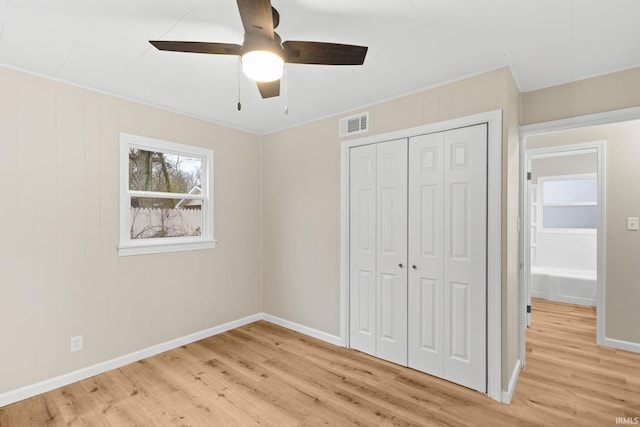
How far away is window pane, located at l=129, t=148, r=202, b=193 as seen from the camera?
10.1 feet

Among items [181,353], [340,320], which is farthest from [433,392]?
[181,353]

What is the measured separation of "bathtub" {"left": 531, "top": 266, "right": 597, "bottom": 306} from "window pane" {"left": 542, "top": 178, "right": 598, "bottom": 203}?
1226mm

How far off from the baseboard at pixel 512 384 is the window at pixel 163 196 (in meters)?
3.13

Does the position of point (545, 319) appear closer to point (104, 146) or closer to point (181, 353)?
point (181, 353)

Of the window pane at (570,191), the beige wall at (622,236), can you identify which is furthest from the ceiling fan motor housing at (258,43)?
the window pane at (570,191)

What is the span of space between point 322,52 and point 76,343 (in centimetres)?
304

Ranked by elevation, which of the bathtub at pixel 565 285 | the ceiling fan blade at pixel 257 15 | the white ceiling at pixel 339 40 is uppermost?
the white ceiling at pixel 339 40

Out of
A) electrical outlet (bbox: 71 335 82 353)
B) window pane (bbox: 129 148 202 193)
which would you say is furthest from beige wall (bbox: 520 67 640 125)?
electrical outlet (bbox: 71 335 82 353)

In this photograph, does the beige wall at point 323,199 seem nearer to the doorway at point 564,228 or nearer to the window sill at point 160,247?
the window sill at point 160,247

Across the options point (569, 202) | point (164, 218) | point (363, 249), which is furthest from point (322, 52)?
point (569, 202)

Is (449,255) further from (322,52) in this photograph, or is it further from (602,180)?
(602,180)

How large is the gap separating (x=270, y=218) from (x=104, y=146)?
1.96 meters

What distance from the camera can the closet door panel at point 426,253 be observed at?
2.65 metres

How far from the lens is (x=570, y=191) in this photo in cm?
540
